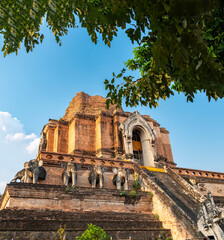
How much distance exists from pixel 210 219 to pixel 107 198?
4.17 metres

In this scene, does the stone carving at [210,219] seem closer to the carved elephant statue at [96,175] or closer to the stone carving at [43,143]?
the carved elephant statue at [96,175]

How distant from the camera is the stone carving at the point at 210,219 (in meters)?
6.33

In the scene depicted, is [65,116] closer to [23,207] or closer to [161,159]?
[161,159]

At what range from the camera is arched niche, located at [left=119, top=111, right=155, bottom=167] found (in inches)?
716

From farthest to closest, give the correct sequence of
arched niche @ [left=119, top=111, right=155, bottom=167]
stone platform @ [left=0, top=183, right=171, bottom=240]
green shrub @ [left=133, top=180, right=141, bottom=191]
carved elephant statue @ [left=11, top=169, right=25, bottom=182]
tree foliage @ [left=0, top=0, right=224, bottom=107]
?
arched niche @ [left=119, top=111, right=155, bottom=167] < green shrub @ [left=133, top=180, right=141, bottom=191] < carved elephant statue @ [left=11, top=169, right=25, bottom=182] < stone platform @ [left=0, top=183, right=171, bottom=240] < tree foliage @ [left=0, top=0, right=224, bottom=107]

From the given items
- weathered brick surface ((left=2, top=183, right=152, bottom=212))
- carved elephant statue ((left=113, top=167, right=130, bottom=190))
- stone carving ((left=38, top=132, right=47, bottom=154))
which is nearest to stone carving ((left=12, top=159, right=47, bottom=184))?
weathered brick surface ((left=2, top=183, right=152, bottom=212))

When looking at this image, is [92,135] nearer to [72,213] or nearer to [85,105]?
[85,105]

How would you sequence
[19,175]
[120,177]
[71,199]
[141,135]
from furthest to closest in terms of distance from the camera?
[141,135], [120,177], [19,175], [71,199]

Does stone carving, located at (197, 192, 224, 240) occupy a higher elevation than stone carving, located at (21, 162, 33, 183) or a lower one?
lower

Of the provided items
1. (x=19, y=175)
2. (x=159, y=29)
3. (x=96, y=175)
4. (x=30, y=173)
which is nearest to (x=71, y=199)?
(x=30, y=173)

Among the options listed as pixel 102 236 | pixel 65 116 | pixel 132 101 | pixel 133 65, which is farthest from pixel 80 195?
pixel 65 116

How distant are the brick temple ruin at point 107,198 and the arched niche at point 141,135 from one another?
0.33 ft

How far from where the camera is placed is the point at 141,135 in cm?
1994

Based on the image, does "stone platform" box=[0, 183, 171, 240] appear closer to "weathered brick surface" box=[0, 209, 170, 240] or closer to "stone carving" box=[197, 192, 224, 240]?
"weathered brick surface" box=[0, 209, 170, 240]
